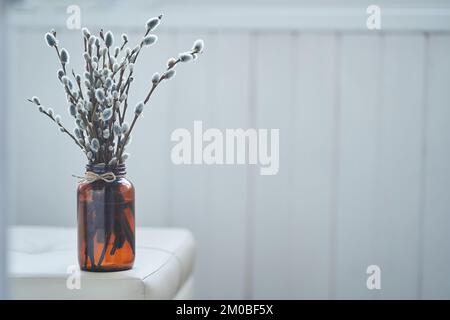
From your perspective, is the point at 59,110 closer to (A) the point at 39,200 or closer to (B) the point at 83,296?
(A) the point at 39,200

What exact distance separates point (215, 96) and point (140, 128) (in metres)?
0.26

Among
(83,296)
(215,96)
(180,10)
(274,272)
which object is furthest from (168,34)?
(83,296)

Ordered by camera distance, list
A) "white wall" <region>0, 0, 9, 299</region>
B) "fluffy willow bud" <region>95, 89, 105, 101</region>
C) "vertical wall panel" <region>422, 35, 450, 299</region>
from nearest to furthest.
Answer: "white wall" <region>0, 0, 9, 299</region>
"fluffy willow bud" <region>95, 89, 105, 101</region>
"vertical wall panel" <region>422, 35, 450, 299</region>

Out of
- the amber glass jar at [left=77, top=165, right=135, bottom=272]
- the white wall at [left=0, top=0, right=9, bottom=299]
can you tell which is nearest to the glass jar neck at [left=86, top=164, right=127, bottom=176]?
the amber glass jar at [left=77, top=165, right=135, bottom=272]

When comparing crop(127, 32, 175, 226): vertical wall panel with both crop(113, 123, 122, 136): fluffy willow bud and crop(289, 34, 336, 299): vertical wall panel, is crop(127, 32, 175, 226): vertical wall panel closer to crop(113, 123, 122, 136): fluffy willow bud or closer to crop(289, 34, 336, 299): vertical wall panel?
crop(289, 34, 336, 299): vertical wall panel

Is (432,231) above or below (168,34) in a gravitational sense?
below

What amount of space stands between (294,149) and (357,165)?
0.20m

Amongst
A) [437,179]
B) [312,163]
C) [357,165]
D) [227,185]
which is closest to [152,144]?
[227,185]

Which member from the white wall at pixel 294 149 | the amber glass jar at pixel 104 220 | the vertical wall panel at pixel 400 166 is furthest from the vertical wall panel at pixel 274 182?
the amber glass jar at pixel 104 220

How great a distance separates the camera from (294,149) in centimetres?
162

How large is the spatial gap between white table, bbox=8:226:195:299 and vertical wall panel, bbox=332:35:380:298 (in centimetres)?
56

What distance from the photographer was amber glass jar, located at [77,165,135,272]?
0.92 metres

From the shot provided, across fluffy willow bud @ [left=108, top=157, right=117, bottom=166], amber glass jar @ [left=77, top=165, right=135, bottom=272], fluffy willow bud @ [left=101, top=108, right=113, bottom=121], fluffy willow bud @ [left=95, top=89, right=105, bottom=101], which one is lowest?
amber glass jar @ [left=77, top=165, right=135, bottom=272]

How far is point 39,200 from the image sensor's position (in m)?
1.68
